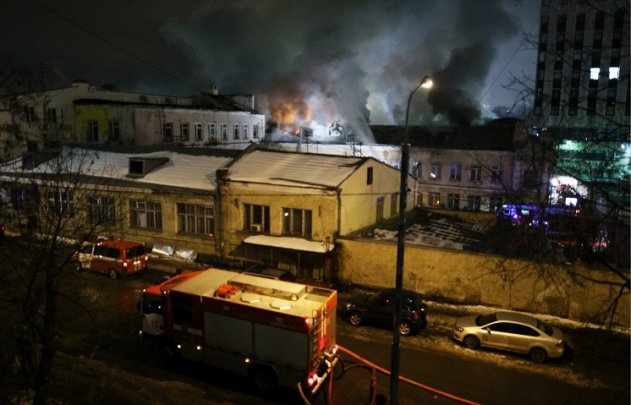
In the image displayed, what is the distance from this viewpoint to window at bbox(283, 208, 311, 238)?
23.4 meters

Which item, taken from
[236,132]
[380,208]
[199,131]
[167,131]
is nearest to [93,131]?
[167,131]

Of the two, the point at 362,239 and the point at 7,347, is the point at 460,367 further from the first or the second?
the point at 7,347

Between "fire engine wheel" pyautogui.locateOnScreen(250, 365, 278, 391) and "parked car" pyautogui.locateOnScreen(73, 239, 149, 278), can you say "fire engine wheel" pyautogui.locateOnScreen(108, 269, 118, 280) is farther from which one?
"fire engine wheel" pyautogui.locateOnScreen(250, 365, 278, 391)

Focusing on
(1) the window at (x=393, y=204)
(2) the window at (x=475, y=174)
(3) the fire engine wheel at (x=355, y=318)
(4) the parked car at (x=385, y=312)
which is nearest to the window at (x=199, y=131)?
(1) the window at (x=393, y=204)

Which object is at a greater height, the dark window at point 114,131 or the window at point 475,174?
the dark window at point 114,131

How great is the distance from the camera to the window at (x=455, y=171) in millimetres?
44303

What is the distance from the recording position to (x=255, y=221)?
24688mm

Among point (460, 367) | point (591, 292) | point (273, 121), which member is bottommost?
point (460, 367)

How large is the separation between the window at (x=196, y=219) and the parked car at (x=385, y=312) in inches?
416

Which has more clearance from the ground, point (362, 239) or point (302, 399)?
point (362, 239)

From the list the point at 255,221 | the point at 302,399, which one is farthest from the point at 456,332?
the point at 255,221

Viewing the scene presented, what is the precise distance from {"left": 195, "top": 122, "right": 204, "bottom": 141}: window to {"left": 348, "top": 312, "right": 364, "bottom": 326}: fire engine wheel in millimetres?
28097

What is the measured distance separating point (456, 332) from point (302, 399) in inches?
264

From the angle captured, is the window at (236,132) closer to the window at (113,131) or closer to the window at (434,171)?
the window at (113,131)
